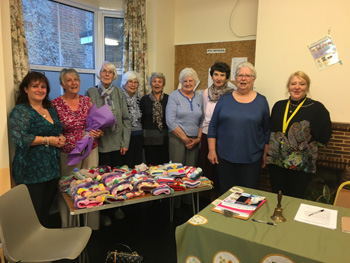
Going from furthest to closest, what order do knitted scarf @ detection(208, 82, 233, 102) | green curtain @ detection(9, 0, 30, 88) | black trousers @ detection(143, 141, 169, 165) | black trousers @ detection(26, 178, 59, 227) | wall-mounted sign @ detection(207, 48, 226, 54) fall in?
wall-mounted sign @ detection(207, 48, 226, 54) → black trousers @ detection(143, 141, 169, 165) → knitted scarf @ detection(208, 82, 233, 102) → green curtain @ detection(9, 0, 30, 88) → black trousers @ detection(26, 178, 59, 227)

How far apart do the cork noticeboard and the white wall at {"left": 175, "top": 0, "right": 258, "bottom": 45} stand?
0.08 meters

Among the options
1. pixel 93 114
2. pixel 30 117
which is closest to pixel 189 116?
pixel 93 114

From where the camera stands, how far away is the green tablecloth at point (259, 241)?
119cm

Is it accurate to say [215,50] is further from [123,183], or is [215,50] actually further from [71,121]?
[123,183]

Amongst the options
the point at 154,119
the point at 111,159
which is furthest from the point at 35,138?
the point at 154,119

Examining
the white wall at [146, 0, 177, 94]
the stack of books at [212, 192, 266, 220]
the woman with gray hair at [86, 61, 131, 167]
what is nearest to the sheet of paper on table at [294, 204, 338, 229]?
the stack of books at [212, 192, 266, 220]

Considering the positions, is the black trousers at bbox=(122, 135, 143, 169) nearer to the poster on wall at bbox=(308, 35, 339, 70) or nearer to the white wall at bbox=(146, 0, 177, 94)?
the white wall at bbox=(146, 0, 177, 94)

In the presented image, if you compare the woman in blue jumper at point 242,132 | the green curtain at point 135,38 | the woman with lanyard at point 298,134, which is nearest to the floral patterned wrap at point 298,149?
the woman with lanyard at point 298,134

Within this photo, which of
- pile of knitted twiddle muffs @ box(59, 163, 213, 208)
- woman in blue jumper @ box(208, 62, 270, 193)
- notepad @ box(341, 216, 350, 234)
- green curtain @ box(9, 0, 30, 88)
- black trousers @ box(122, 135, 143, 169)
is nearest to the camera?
notepad @ box(341, 216, 350, 234)

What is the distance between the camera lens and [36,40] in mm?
3250

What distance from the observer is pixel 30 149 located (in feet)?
7.32

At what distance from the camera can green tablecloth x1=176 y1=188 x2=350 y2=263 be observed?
1189mm

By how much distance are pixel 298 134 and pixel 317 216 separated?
964 millimetres

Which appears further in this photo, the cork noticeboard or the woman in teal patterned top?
the cork noticeboard
